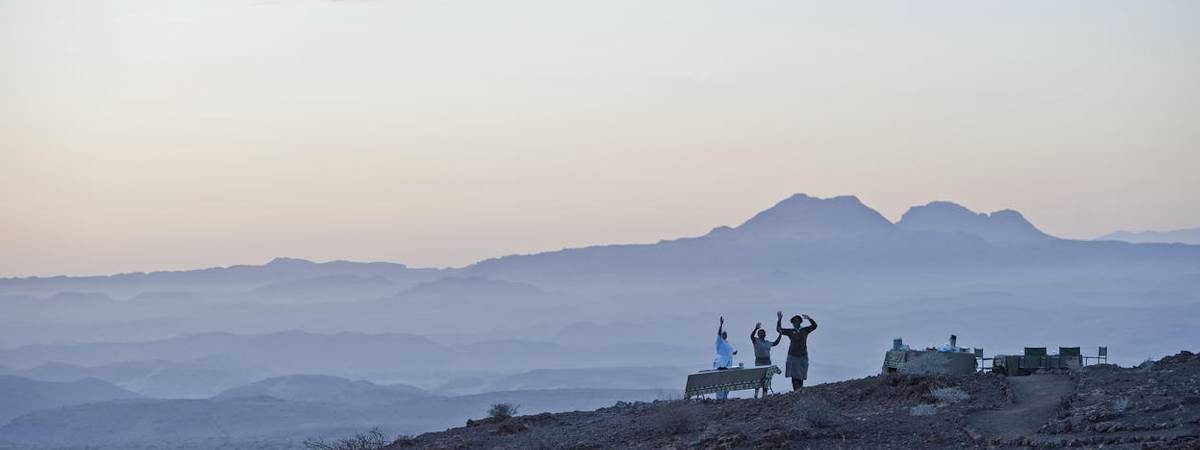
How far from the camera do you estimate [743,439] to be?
81.4 feet

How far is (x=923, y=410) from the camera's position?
26156 mm

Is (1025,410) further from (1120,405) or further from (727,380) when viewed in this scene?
(727,380)

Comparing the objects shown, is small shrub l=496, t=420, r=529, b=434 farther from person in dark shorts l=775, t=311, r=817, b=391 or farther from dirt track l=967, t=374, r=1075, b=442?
dirt track l=967, t=374, r=1075, b=442

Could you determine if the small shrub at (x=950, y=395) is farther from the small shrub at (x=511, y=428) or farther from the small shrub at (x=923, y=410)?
the small shrub at (x=511, y=428)

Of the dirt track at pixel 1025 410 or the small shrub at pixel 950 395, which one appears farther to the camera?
the small shrub at pixel 950 395

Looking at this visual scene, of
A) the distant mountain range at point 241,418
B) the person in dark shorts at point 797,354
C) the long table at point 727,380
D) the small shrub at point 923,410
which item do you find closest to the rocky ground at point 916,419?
the small shrub at point 923,410

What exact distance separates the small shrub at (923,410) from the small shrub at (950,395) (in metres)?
0.40

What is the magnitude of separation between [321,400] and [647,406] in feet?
522

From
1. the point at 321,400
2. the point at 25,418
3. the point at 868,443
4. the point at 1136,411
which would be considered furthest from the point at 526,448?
the point at 321,400

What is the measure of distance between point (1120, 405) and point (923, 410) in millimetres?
2910

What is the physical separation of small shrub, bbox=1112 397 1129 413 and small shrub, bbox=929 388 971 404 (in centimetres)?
257

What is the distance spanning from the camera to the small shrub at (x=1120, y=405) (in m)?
24.1

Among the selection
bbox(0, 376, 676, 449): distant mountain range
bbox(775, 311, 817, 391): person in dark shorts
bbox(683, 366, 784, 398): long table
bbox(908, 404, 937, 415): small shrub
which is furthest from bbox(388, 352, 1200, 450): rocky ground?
bbox(0, 376, 676, 449): distant mountain range

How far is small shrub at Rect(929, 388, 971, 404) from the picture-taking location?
26703 mm
